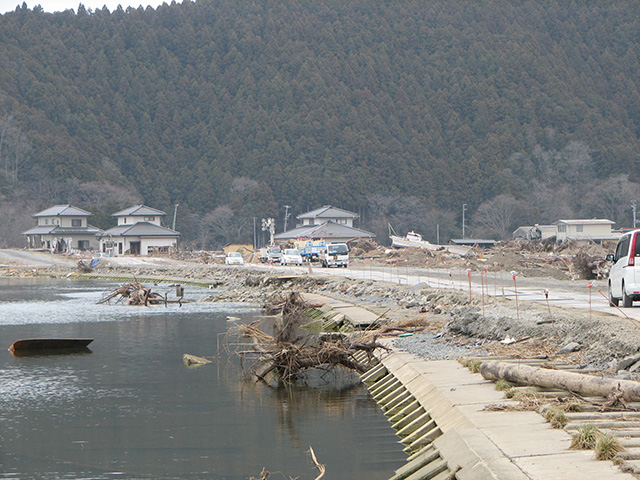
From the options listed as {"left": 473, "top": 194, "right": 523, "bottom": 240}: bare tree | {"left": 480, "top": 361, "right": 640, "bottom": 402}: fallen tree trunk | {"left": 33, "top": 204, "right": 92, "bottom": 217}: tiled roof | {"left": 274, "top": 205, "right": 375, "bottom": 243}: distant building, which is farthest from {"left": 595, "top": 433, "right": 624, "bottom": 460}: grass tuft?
{"left": 473, "top": 194, "right": 523, "bottom": 240}: bare tree

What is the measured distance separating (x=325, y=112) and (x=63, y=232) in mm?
70759

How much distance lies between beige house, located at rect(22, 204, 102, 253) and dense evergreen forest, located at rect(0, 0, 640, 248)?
32.8 feet

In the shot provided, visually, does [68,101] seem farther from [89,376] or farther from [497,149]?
[89,376]

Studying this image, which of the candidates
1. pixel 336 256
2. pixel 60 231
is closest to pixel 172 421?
pixel 336 256

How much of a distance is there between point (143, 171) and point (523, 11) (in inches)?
4058

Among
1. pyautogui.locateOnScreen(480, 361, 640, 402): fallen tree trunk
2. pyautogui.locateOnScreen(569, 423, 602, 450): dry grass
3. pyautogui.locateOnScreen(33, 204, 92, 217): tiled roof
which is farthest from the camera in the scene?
pyautogui.locateOnScreen(33, 204, 92, 217): tiled roof

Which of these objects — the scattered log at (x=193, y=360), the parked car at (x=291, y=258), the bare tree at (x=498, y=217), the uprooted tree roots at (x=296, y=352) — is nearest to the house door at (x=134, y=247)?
the parked car at (x=291, y=258)

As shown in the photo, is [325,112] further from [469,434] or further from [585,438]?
[585,438]

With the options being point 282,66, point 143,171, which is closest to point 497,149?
point 282,66

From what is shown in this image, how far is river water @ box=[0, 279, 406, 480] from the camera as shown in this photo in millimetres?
12289

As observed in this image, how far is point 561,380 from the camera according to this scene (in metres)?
11.4

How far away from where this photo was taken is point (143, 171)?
15225 cm

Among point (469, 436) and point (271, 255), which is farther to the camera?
point (271, 255)

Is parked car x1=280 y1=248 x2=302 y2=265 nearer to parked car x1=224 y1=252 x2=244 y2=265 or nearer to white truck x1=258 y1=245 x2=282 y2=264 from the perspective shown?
white truck x1=258 y1=245 x2=282 y2=264
